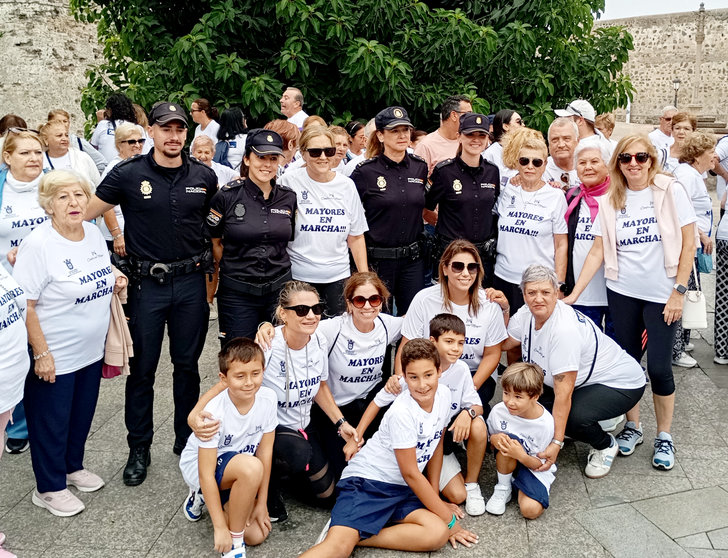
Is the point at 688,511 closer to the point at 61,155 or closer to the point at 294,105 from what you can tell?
the point at 61,155

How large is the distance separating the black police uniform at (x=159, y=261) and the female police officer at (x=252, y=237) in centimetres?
12

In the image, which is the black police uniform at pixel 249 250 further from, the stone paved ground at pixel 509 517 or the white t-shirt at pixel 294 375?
the stone paved ground at pixel 509 517

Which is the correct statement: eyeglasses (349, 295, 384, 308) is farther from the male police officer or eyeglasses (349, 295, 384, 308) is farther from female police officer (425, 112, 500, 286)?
female police officer (425, 112, 500, 286)

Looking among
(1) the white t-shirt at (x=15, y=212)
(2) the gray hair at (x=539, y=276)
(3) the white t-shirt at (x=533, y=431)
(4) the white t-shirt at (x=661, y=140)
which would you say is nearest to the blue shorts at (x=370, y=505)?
(3) the white t-shirt at (x=533, y=431)

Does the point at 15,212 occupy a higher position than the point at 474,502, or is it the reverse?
the point at 15,212

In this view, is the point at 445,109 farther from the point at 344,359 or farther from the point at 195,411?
the point at 195,411

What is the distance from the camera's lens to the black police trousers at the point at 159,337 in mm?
4367

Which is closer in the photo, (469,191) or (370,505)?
(370,505)

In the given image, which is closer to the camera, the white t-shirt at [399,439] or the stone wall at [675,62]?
the white t-shirt at [399,439]

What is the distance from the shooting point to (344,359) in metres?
4.42

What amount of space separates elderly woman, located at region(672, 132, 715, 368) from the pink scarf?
3.29 ft

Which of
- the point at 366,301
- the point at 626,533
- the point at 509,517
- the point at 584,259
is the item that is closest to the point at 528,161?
the point at 584,259

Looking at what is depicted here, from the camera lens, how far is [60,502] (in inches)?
162

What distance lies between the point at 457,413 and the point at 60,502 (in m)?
2.35
